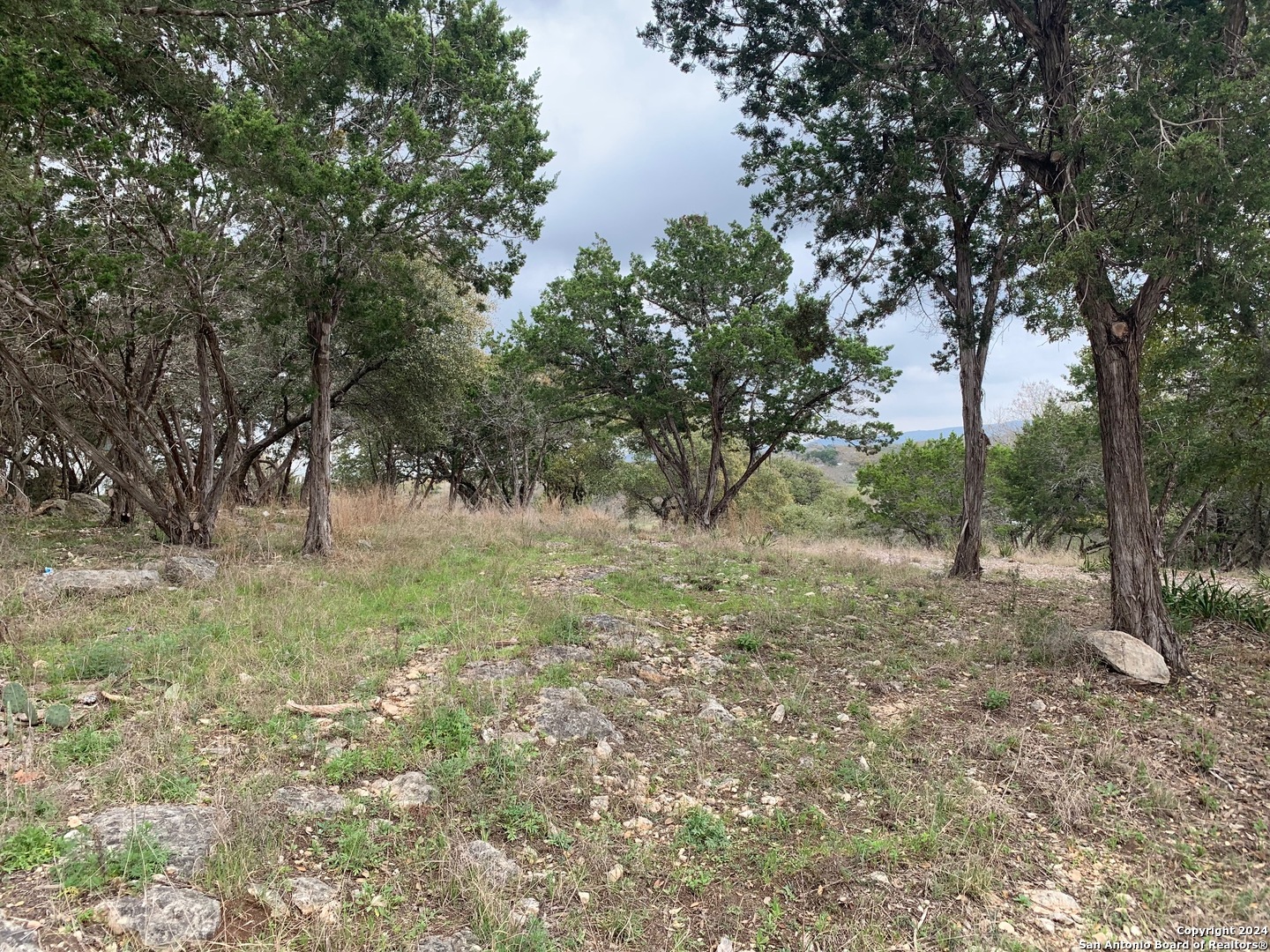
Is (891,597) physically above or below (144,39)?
below

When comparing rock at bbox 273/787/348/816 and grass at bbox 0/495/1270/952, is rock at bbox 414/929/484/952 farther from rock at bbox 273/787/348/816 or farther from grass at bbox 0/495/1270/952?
rock at bbox 273/787/348/816

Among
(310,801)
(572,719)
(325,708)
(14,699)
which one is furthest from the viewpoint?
(572,719)

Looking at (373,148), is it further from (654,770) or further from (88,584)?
(654,770)

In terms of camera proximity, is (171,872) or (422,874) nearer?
(171,872)

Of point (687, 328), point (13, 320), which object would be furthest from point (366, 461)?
point (13, 320)

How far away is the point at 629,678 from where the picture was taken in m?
4.64

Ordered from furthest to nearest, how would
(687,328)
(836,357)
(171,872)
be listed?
(687,328) → (836,357) → (171,872)

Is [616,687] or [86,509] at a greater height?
[86,509]

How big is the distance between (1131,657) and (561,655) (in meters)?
4.77

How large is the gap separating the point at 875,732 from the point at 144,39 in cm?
986

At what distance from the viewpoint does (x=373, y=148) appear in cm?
805

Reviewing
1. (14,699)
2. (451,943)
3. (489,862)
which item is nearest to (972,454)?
(489,862)

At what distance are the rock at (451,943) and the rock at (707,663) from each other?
3.00 m

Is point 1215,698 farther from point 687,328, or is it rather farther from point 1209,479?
point 687,328
